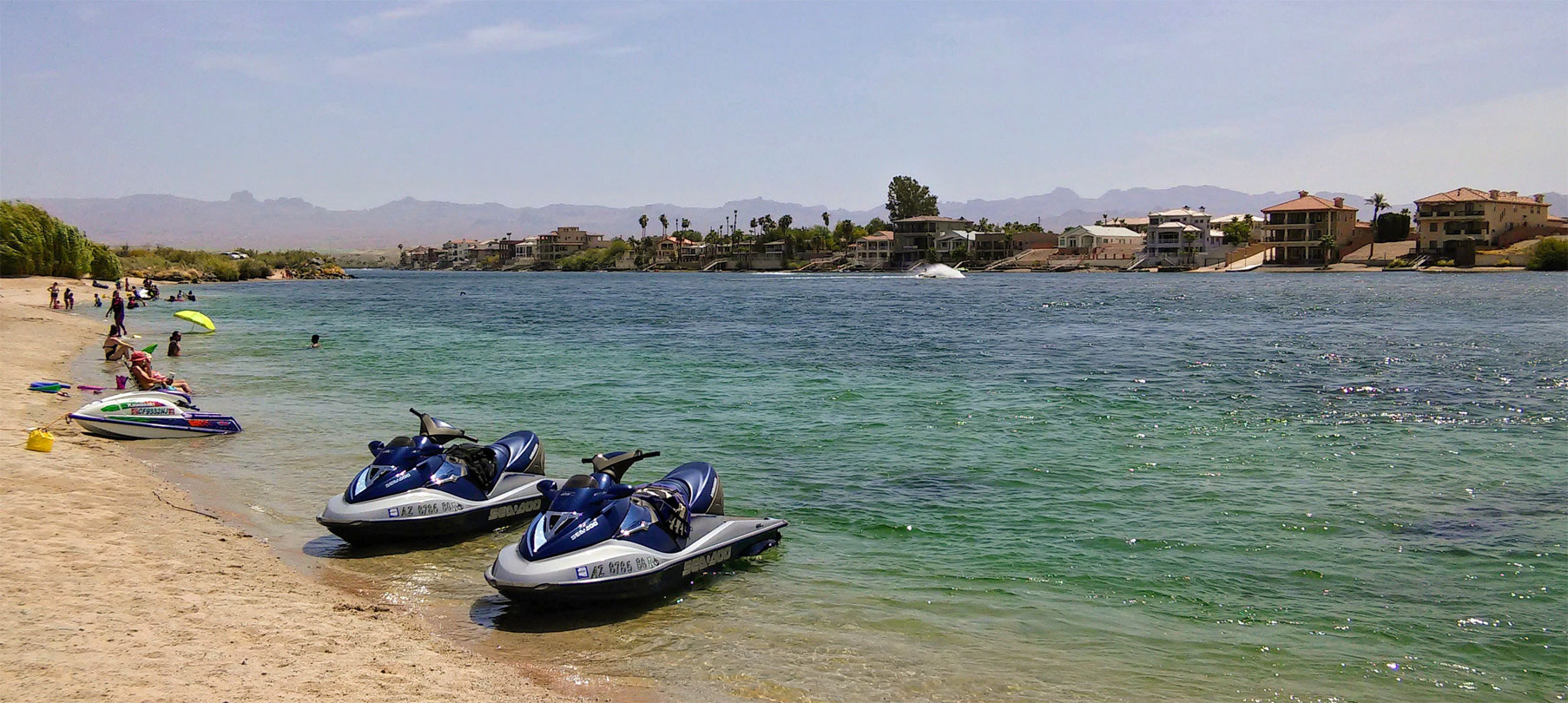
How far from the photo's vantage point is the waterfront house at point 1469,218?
405 feet

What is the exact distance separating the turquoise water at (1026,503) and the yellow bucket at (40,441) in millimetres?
Answer: 2006

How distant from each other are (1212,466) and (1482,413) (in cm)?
1090

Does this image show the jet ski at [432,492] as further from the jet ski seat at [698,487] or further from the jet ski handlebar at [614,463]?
the jet ski seat at [698,487]

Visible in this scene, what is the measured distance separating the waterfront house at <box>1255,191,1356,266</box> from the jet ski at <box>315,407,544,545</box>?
141m

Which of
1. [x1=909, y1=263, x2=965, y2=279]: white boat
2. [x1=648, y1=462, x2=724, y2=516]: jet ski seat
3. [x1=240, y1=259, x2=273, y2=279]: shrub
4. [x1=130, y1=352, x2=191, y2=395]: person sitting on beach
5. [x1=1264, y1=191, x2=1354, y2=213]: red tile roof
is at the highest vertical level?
[x1=1264, y1=191, x2=1354, y2=213]: red tile roof

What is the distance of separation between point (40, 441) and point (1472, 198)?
479ft

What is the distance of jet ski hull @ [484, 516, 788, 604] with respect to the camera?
962 centimetres

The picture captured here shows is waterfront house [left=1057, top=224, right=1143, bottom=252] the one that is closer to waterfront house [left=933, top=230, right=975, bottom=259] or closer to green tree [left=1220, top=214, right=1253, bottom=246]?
green tree [left=1220, top=214, right=1253, bottom=246]

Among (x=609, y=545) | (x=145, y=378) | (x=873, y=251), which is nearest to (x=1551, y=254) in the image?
(x=873, y=251)

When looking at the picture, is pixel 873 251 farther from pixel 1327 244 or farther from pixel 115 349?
pixel 115 349

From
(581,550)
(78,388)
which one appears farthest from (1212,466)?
(78,388)

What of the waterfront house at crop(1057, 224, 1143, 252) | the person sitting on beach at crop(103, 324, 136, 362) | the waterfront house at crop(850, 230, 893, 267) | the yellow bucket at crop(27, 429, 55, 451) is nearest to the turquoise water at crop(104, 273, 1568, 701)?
the yellow bucket at crop(27, 429, 55, 451)

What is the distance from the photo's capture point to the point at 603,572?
989 centimetres

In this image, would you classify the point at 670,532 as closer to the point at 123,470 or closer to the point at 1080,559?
the point at 1080,559
